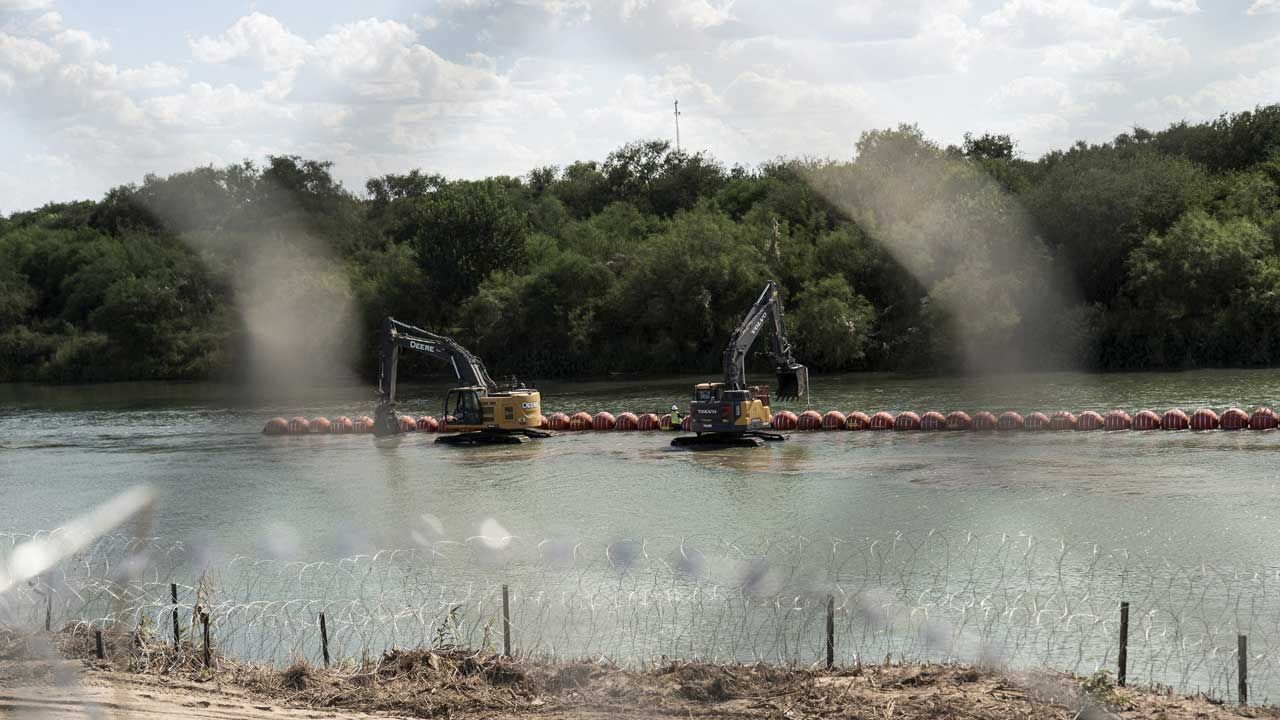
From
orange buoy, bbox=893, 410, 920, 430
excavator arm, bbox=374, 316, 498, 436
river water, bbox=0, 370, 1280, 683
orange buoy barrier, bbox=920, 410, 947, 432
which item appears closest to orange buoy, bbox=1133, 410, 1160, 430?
river water, bbox=0, 370, 1280, 683

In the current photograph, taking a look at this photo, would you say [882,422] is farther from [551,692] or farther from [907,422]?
[551,692]

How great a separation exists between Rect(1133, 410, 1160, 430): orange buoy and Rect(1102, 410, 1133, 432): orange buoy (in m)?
0.22

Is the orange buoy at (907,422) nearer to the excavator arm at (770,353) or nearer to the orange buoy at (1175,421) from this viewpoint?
the excavator arm at (770,353)

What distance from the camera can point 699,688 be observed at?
15430 mm

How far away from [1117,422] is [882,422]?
8939 mm

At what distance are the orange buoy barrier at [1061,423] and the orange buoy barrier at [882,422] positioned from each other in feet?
20.3

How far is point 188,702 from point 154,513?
2576 cm

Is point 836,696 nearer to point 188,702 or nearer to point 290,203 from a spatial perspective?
point 188,702

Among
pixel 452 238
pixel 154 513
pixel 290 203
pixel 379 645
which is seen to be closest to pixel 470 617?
pixel 379 645

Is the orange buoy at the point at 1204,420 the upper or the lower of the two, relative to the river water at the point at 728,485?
upper

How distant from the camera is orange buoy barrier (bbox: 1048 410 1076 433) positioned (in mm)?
48688

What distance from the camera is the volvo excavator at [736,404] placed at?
4750 centimetres

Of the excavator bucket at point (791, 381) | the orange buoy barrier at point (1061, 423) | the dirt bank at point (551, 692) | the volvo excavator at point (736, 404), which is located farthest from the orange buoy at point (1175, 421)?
the dirt bank at point (551, 692)

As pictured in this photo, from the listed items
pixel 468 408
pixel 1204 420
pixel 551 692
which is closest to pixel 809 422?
pixel 468 408
